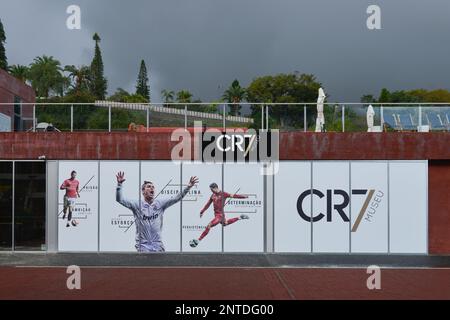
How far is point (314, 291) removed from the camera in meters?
11.3

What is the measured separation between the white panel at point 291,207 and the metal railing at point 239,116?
1.52 m

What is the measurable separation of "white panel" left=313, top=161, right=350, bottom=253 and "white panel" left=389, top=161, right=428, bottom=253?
153cm

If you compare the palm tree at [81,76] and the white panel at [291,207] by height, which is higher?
the palm tree at [81,76]

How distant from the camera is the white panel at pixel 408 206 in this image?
1650 centimetres

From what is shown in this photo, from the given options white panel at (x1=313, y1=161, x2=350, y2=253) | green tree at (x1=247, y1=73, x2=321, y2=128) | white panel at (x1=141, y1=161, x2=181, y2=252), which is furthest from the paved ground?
green tree at (x1=247, y1=73, x2=321, y2=128)

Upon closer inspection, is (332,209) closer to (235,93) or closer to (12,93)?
(12,93)

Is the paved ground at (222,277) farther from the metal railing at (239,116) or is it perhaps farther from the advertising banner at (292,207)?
the metal railing at (239,116)

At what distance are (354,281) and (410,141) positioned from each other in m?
6.25

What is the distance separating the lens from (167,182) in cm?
1677

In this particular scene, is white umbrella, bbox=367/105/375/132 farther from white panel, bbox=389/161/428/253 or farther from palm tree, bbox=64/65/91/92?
palm tree, bbox=64/65/91/92

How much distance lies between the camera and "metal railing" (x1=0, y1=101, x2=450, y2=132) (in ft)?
56.3

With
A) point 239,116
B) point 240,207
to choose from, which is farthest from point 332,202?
point 239,116

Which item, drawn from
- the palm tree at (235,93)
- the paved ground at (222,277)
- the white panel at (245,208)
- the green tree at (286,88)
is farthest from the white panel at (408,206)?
the palm tree at (235,93)

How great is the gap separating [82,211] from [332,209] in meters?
8.37
